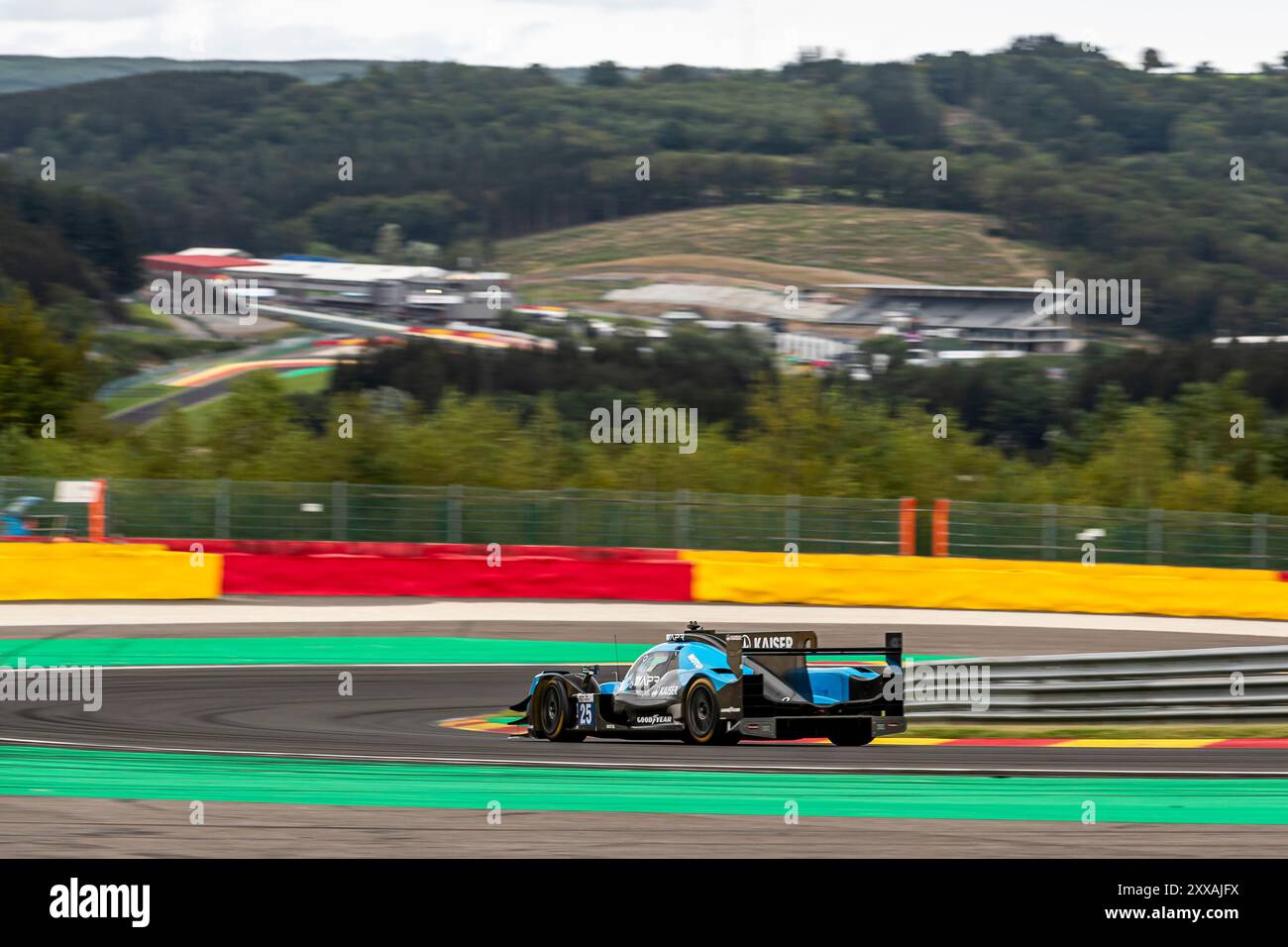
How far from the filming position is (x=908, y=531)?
79.3ft

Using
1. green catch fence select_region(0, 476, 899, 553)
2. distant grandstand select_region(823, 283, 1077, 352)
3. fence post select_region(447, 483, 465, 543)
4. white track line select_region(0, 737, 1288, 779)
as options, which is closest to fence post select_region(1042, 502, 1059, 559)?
green catch fence select_region(0, 476, 899, 553)

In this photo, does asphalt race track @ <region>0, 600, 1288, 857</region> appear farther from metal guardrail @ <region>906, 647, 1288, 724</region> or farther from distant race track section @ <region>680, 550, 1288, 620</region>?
distant race track section @ <region>680, 550, 1288, 620</region>

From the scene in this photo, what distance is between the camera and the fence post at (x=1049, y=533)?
24109 millimetres

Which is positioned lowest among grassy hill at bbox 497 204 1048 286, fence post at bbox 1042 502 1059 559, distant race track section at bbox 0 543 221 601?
distant race track section at bbox 0 543 221 601

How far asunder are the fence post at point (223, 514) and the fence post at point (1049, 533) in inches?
486

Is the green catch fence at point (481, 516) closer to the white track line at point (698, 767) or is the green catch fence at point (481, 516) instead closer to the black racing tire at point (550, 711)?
the black racing tire at point (550, 711)

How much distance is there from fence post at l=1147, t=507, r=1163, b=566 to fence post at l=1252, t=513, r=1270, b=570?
131cm

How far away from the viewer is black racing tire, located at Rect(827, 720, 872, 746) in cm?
1130

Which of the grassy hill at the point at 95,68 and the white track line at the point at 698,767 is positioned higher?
the grassy hill at the point at 95,68

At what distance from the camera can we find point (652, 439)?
1336 inches

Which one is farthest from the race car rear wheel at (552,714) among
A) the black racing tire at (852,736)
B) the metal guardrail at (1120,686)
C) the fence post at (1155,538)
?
the fence post at (1155,538)

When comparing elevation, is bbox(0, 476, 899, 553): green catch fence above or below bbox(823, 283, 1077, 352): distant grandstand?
below

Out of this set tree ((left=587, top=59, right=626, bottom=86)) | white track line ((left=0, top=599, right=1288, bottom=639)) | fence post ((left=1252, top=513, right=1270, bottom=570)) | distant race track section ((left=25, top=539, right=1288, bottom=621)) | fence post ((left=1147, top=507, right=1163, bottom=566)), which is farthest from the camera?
tree ((left=587, top=59, right=626, bottom=86))

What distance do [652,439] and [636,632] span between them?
13.6 m
